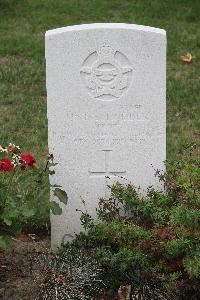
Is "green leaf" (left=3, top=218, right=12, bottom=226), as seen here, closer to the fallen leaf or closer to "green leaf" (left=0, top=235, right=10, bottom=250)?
"green leaf" (left=0, top=235, right=10, bottom=250)

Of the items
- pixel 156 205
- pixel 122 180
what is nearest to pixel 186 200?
pixel 156 205

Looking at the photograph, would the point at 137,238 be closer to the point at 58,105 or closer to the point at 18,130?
the point at 58,105

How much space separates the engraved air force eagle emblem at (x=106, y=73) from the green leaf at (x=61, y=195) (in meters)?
0.67

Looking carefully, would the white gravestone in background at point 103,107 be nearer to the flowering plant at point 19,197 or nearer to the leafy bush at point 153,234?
the leafy bush at point 153,234

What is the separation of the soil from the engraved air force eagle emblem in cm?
120

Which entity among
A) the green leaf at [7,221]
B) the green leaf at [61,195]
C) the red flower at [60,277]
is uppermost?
the green leaf at [61,195]

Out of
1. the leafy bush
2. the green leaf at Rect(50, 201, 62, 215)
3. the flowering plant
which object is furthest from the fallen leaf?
the green leaf at Rect(50, 201, 62, 215)

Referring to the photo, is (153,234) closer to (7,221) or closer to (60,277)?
(60,277)

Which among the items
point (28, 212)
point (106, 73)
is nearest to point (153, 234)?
point (28, 212)

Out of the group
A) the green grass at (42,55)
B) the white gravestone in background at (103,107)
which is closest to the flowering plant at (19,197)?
the white gravestone in background at (103,107)

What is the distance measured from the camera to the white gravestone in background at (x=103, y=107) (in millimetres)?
4973

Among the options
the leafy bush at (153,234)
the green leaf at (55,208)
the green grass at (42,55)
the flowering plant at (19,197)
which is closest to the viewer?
the leafy bush at (153,234)

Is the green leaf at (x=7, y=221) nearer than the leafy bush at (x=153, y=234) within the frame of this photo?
No

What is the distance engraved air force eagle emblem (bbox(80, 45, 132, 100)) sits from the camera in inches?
197
